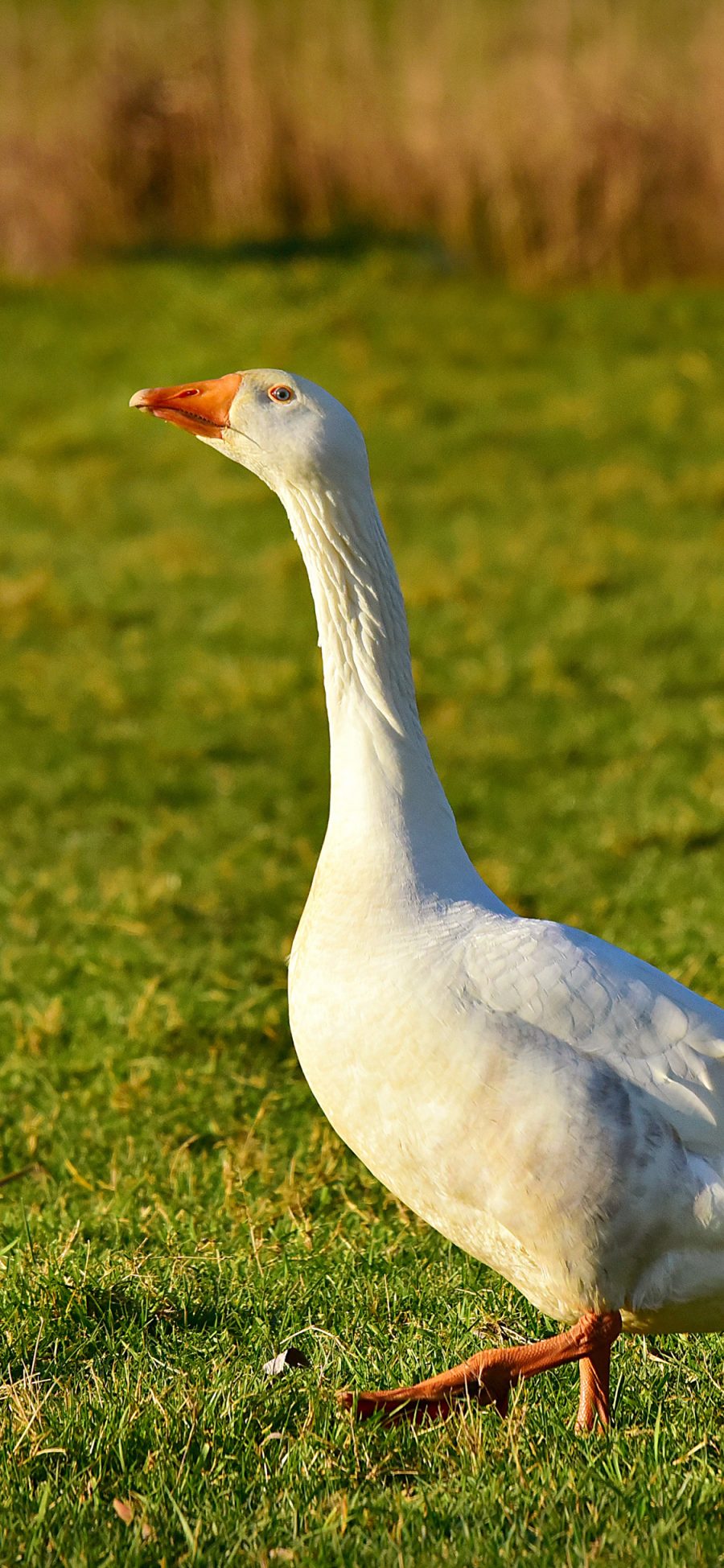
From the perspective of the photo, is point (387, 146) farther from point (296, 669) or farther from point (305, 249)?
point (296, 669)

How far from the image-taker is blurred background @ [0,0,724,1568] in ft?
10.9

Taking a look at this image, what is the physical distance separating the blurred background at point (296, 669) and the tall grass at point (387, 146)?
1.9 inches

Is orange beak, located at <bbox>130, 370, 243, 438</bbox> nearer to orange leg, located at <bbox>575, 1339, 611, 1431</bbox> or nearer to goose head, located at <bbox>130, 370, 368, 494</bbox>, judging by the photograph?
goose head, located at <bbox>130, 370, 368, 494</bbox>

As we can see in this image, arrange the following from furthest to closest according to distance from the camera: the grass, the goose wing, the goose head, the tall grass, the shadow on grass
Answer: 1. the shadow on grass
2. the tall grass
3. the goose head
4. the goose wing
5. the grass

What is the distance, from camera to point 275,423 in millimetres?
3818

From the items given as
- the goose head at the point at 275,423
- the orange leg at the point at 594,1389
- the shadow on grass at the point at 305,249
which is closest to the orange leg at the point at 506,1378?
the orange leg at the point at 594,1389

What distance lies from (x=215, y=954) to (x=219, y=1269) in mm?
2723

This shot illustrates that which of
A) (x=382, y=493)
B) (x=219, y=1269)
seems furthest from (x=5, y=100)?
(x=219, y=1269)

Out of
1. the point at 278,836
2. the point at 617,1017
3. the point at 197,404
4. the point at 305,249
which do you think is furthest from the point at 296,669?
the point at 305,249

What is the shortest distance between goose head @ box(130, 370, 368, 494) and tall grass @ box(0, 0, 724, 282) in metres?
14.1

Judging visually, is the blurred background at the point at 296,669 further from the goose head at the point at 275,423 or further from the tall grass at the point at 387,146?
the goose head at the point at 275,423

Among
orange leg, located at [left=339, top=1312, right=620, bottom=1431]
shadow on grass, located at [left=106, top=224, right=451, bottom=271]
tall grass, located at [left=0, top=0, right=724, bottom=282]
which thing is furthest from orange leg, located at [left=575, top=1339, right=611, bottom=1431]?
shadow on grass, located at [left=106, top=224, right=451, bottom=271]

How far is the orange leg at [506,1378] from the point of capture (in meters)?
3.38

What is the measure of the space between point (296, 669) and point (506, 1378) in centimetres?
767
